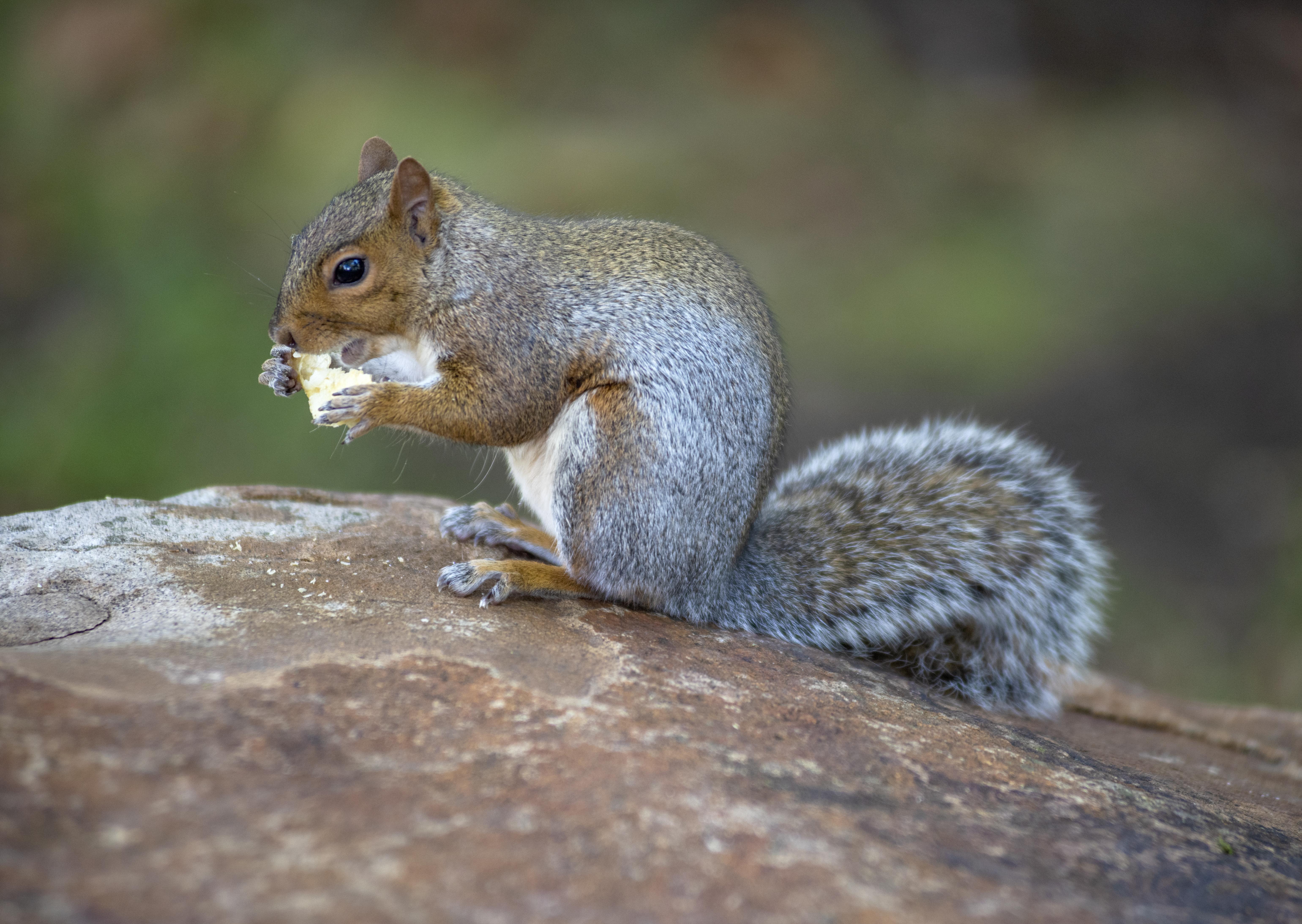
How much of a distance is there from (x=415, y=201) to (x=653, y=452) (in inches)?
42.6

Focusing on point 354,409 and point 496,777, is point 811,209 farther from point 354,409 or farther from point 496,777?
point 496,777

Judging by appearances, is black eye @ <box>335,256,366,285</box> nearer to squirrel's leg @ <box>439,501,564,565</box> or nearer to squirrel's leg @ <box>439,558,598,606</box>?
squirrel's leg @ <box>439,501,564,565</box>

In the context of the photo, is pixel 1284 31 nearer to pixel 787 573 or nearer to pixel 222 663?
pixel 787 573

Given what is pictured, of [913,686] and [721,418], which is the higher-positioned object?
[721,418]

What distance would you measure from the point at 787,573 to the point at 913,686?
1.60 ft

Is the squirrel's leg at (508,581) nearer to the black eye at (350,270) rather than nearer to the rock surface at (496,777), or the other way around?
the rock surface at (496,777)

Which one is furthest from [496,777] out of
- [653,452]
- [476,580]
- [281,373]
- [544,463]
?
[281,373]

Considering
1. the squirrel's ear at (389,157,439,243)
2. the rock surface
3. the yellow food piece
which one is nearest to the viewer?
the rock surface

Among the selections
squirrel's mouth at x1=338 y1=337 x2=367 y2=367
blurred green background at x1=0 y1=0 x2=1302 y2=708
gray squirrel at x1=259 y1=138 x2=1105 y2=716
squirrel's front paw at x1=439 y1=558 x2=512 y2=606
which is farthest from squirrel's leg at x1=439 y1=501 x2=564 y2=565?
blurred green background at x1=0 y1=0 x2=1302 y2=708

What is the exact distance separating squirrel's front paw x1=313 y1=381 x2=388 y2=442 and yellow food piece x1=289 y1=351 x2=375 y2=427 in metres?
0.20

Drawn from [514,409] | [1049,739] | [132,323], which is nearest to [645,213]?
[132,323]

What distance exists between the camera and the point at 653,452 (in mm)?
2857

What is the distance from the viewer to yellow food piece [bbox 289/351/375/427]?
10.6ft

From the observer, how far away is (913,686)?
9.97ft
